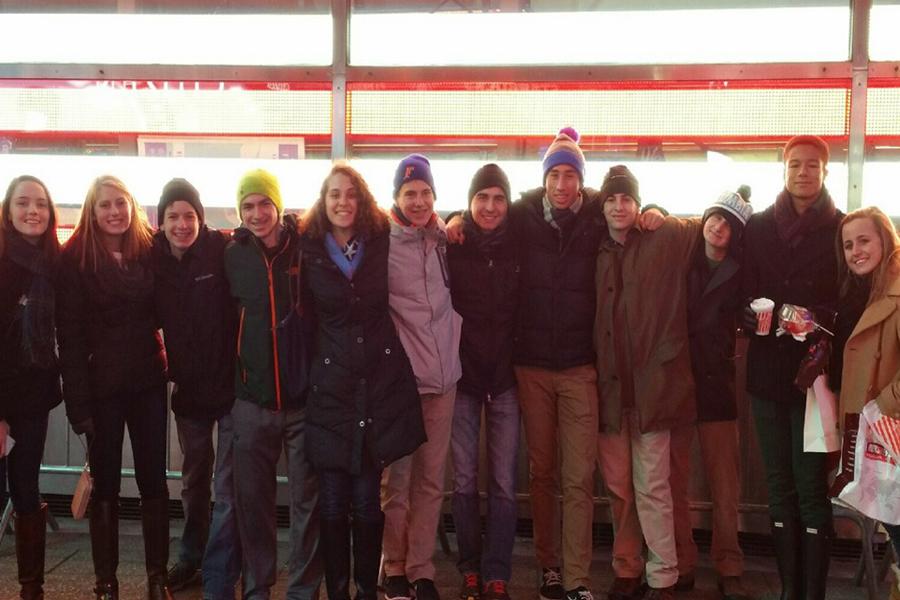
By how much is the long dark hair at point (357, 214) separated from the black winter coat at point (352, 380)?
0.21 feet

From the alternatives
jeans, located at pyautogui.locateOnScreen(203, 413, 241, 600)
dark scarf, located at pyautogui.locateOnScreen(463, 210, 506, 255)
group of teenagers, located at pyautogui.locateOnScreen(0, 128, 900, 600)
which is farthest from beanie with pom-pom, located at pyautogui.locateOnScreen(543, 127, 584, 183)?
jeans, located at pyautogui.locateOnScreen(203, 413, 241, 600)

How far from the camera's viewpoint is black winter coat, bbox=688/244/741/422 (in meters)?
3.61

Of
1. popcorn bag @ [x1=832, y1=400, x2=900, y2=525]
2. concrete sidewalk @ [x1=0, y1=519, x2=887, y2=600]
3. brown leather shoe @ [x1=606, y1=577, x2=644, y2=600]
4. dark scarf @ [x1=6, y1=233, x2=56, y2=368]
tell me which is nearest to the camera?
popcorn bag @ [x1=832, y1=400, x2=900, y2=525]

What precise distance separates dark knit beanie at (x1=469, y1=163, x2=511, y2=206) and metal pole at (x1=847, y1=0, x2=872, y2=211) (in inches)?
80.5

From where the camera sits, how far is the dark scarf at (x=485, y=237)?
143 inches

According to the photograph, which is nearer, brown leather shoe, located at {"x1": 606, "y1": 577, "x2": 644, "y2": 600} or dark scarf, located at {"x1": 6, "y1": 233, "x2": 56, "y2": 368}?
dark scarf, located at {"x1": 6, "y1": 233, "x2": 56, "y2": 368}

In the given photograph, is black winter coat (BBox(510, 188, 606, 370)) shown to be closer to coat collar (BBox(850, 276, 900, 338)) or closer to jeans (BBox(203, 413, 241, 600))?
coat collar (BBox(850, 276, 900, 338))

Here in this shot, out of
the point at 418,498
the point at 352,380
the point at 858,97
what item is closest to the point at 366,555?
the point at 418,498

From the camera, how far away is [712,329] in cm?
367

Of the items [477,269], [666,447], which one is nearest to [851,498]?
[666,447]

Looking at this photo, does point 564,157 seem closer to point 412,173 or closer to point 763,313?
point 412,173

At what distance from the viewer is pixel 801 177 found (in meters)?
3.47

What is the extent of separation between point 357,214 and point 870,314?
2.11m

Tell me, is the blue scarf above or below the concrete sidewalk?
above
